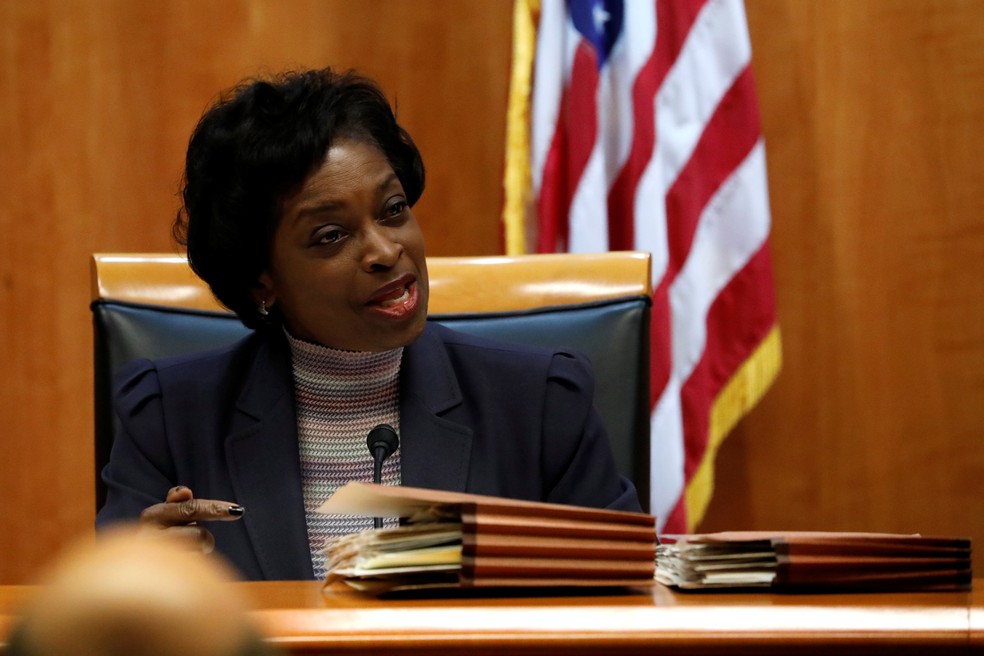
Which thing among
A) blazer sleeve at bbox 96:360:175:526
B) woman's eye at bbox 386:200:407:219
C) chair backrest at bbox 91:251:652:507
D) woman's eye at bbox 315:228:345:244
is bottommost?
blazer sleeve at bbox 96:360:175:526

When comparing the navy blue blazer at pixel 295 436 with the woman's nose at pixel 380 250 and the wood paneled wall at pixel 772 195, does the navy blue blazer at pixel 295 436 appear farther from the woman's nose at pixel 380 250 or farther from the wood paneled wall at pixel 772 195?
the wood paneled wall at pixel 772 195

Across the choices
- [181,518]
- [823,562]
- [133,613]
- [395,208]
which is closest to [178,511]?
[181,518]

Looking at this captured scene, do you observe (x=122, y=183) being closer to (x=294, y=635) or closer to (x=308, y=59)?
(x=308, y=59)

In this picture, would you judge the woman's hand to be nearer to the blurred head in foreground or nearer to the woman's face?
the woman's face

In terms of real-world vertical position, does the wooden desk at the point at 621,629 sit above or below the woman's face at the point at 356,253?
below

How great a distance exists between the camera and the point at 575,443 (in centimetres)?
171

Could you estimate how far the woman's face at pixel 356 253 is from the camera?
1718 millimetres

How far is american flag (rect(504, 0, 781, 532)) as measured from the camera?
2.68 meters

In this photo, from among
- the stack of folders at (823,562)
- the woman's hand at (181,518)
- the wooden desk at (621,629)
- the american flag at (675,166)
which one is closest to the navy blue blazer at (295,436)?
the woman's hand at (181,518)

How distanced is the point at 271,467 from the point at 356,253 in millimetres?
317

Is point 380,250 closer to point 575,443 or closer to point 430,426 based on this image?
point 430,426

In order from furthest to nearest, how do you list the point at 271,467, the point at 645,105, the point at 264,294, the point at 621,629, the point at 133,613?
1. the point at 645,105
2. the point at 264,294
3. the point at 271,467
4. the point at 621,629
5. the point at 133,613

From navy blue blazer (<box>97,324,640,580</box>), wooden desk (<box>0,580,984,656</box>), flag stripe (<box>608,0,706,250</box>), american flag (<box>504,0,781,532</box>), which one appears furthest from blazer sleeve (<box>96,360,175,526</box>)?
flag stripe (<box>608,0,706,250</box>)

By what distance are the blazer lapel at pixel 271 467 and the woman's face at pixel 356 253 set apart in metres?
0.10
